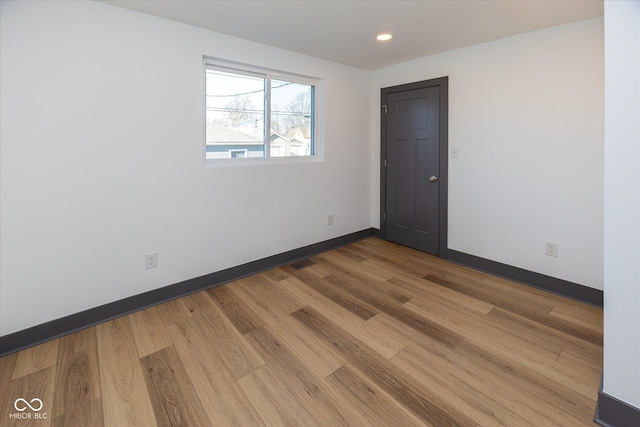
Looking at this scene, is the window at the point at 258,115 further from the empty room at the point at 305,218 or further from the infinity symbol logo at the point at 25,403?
the infinity symbol logo at the point at 25,403

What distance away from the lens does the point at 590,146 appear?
2.60 m

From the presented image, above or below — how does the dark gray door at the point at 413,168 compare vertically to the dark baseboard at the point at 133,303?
above

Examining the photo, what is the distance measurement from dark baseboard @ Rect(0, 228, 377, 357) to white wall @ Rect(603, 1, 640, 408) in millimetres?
2787

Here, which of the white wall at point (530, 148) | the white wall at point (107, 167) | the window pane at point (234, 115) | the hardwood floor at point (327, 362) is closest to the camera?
the hardwood floor at point (327, 362)

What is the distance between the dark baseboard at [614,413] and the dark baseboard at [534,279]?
1.49 metres

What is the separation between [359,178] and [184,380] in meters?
3.24

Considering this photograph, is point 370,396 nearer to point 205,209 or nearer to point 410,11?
point 205,209

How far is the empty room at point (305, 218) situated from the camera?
5.33 ft

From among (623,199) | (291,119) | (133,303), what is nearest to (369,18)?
(291,119)

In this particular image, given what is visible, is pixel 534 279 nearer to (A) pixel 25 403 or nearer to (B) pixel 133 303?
(B) pixel 133 303

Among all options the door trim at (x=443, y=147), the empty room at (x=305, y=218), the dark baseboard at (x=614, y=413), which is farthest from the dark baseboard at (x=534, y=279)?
the dark baseboard at (x=614, y=413)

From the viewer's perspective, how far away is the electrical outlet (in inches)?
103

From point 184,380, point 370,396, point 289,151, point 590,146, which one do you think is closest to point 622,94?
point 590,146

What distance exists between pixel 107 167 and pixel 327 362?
214cm
